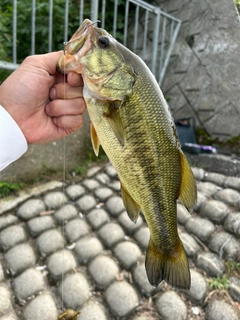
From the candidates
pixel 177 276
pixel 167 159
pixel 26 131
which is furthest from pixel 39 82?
pixel 177 276

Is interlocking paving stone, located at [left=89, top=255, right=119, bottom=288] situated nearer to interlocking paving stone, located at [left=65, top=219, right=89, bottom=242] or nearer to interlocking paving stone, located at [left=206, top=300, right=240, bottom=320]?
interlocking paving stone, located at [left=65, top=219, right=89, bottom=242]

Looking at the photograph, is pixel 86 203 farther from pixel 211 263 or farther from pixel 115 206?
pixel 211 263

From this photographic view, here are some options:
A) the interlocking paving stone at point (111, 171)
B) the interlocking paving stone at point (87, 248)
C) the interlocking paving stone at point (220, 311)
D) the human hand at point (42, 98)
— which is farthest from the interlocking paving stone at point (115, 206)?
the human hand at point (42, 98)

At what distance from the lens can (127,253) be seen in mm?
2879

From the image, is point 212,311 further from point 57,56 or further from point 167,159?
point 57,56

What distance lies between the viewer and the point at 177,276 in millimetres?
1459

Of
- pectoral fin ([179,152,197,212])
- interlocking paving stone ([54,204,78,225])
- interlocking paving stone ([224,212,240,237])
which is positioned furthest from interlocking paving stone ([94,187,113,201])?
pectoral fin ([179,152,197,212])

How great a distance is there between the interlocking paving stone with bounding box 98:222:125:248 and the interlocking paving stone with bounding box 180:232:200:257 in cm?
59

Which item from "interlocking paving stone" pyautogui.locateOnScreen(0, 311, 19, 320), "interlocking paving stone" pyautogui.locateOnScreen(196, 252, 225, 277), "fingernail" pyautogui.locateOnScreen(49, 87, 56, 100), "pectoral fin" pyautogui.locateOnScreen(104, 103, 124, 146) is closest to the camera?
"pectoral fin" pyautogui.locateOnScreen(104, 103, 124, 146)

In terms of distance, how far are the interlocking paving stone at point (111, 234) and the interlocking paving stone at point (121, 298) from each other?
446mm

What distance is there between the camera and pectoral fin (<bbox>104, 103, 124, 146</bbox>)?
4.25ft

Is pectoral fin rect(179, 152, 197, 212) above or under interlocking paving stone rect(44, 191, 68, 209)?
above

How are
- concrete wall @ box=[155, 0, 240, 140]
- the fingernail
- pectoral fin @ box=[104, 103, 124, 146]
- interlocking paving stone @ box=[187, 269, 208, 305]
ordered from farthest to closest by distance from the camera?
concrete wall @ box=[155, 0, 240, 140], interlocking paving stone @ box=[187, 269, 208, 305], the fingernail, pectoral fin @ box=[104, 103, 124, 146]

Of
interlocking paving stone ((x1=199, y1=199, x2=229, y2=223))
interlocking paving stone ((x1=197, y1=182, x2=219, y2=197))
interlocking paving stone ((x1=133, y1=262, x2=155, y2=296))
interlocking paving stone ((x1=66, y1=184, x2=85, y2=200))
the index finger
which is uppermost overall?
the index finger
